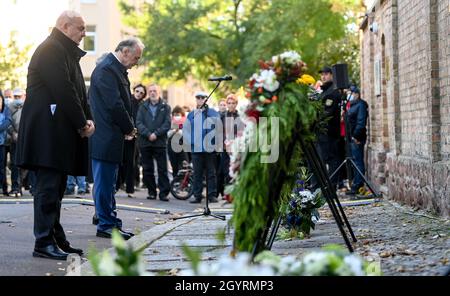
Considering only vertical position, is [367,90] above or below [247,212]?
above

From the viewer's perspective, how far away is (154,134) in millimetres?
17516

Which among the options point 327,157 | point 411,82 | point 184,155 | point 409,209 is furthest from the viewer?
point 184,155

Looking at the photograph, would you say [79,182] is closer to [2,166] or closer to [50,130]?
[2,166]

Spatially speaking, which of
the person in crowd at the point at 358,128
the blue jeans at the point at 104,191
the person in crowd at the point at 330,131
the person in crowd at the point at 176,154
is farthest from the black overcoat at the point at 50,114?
the person in crowd at the point at 176,154

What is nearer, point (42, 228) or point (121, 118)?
point (42, 228)

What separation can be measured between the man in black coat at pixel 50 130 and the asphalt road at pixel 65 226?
1.20ft

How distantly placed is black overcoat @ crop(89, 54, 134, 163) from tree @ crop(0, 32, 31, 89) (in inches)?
942

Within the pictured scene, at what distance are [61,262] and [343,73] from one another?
861 centimetres

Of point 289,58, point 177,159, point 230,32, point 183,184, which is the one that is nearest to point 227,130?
point 183,184

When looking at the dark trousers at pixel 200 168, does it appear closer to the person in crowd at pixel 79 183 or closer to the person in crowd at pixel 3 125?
the person in crowd at pixel 79 183

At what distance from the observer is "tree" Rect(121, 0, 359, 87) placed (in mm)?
41875

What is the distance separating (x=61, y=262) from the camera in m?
8.33
